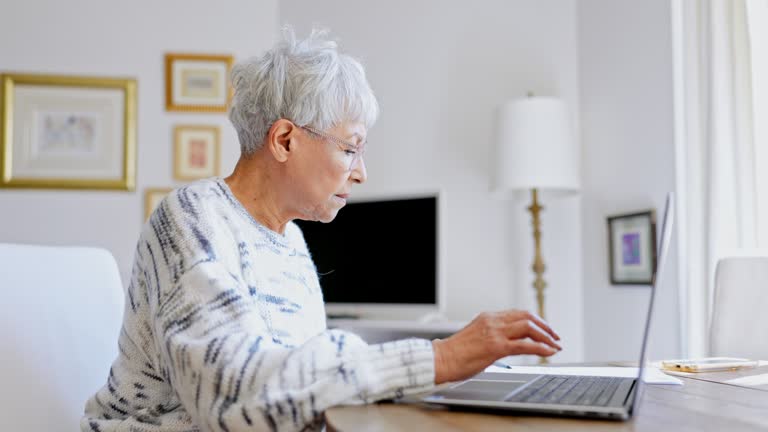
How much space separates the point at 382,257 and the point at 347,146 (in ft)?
7.34

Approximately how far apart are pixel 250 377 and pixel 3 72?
10.2 ft

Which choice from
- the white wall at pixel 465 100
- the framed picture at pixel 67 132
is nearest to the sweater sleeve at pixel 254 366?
the framed picture at pixel 67 132

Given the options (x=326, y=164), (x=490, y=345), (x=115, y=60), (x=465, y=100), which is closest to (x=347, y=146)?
(x=326, y=164)

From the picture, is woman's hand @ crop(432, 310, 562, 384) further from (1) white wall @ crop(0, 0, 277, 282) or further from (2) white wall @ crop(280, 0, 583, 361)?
(2) white wall @ crop(280, 0, 583, 361)

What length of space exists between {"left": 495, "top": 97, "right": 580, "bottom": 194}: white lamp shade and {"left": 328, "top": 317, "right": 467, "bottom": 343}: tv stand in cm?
68

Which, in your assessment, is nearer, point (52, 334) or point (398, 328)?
point (52, 334)

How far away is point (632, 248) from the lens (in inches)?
129

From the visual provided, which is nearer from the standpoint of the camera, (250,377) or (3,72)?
(250,377)

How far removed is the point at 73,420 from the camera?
136cm

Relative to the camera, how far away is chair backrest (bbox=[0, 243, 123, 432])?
1287 millimetres

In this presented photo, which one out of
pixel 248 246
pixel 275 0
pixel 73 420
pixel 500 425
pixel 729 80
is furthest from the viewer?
pixel 275 0

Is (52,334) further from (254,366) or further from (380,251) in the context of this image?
(380,251)

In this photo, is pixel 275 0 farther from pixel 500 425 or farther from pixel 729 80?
pixel 500 425

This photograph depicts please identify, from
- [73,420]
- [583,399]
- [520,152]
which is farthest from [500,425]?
[520,152]
